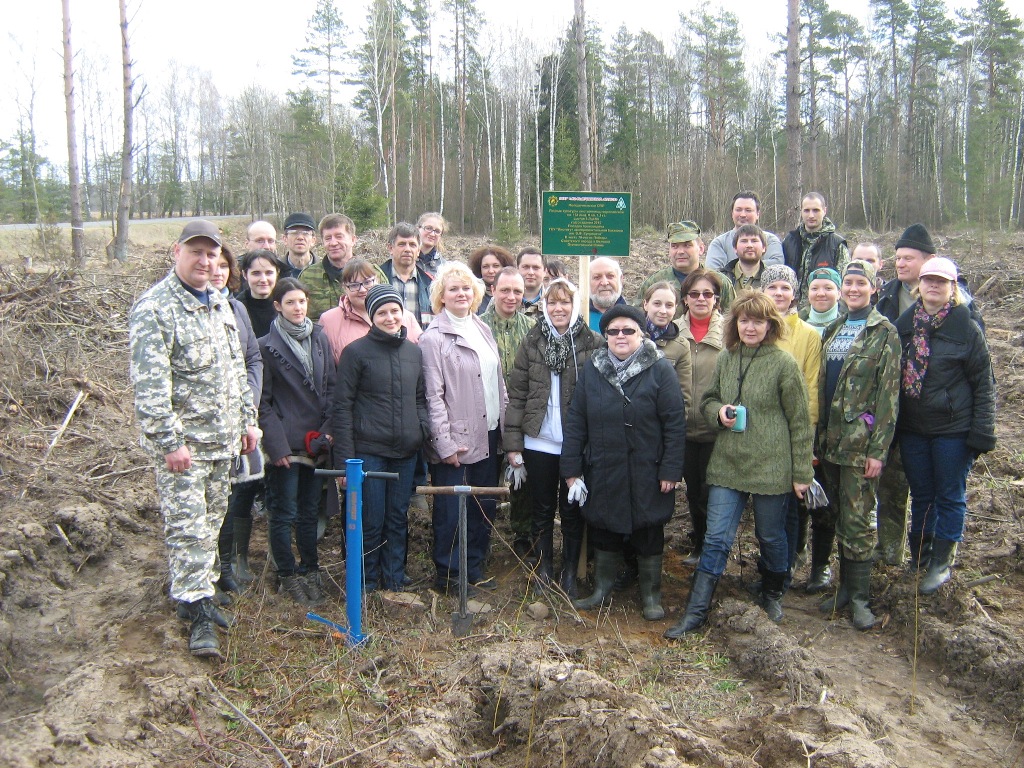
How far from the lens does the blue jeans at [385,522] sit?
482 centimetres

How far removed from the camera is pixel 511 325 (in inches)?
216

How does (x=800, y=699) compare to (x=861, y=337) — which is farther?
(x=861, y=337)

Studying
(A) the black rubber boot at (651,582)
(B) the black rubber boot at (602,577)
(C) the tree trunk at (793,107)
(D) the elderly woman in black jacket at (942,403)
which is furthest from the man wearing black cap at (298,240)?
(C) the tree trunk at (793,107)

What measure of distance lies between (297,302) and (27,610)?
2.60 meters

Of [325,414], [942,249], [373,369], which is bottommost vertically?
[325,414]

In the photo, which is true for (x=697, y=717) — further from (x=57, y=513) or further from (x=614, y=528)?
(x=57, y=513)

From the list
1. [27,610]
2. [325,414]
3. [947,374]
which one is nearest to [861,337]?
[947,374]

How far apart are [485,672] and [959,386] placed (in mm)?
3479

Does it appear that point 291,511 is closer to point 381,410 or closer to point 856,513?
point 381,410

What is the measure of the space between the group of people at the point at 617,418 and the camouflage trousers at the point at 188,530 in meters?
0.06

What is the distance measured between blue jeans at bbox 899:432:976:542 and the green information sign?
248 cm

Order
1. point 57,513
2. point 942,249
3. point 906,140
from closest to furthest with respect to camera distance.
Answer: point 57,513 → point 942,249 → point 906,140

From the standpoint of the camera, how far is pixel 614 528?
4805 mm

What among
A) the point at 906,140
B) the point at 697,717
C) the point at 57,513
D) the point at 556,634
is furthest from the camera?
the point at 906,140
